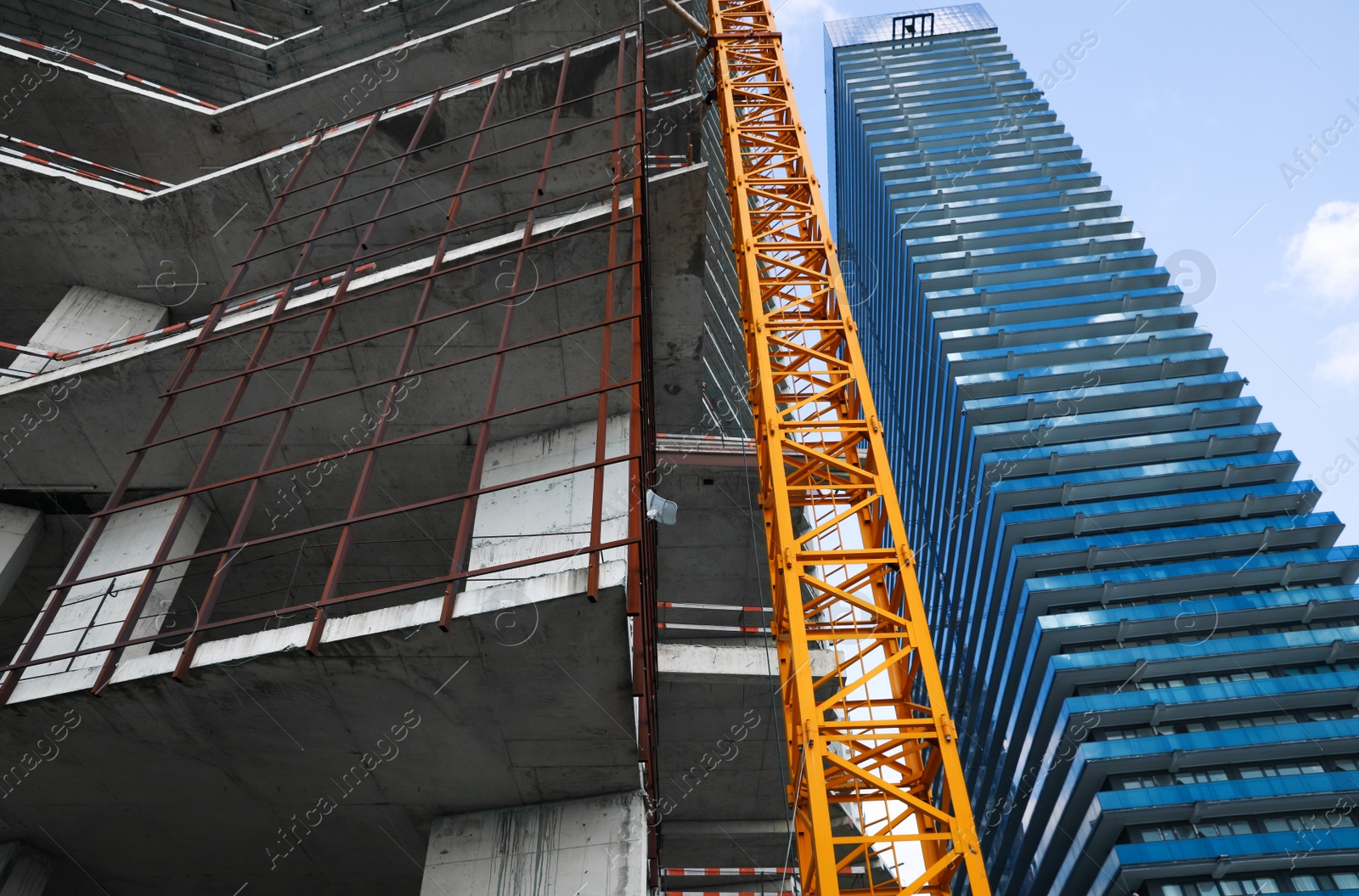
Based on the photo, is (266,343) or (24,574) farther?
(24,574)

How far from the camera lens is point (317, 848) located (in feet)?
35.8

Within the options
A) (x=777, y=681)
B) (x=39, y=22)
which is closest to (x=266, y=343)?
(x=777, y=681)

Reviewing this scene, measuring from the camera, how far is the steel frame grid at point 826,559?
9.88 meters

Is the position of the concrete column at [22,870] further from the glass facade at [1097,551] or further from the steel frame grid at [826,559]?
the glass facade at [1097,551]

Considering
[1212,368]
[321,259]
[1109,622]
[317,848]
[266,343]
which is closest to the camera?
[317,848]

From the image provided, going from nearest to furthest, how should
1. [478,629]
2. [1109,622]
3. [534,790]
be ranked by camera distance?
[478,629] → [534,790] → [1109,622]

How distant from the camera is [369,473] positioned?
9.58 metres

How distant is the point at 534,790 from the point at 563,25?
43.8 feet

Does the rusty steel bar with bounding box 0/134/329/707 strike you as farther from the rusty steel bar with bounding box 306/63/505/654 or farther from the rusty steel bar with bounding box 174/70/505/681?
the rusty steel bar with bounding box 306/63/505/654

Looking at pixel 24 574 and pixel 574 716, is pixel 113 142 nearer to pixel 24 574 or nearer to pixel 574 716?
pixel 24 574

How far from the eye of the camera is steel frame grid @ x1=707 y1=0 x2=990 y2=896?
32.4 ft

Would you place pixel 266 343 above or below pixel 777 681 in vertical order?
above

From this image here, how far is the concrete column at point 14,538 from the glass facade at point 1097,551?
31496 mm

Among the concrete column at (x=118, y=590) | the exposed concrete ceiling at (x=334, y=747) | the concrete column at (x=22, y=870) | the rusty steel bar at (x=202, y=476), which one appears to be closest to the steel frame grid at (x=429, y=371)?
the rusty steel bar at (x=202, y=476)
